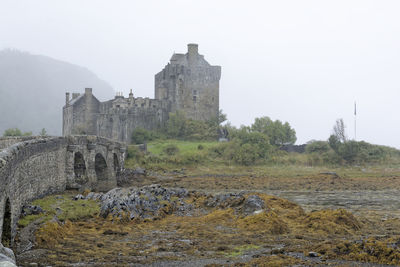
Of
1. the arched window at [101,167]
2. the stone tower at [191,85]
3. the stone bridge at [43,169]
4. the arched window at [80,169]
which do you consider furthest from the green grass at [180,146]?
the arched window at [80,169]

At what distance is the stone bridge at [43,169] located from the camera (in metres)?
13.1

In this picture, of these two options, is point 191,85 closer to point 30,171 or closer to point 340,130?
point 340,130

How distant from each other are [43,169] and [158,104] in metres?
52.5

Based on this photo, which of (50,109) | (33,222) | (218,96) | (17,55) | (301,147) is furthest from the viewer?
(17,55)

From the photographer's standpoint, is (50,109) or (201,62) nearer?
(201,62)

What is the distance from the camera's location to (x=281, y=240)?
16.5 meters

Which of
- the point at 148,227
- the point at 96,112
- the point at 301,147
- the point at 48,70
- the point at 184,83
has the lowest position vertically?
the point at 148,227

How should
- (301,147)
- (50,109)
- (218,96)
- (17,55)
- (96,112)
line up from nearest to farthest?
(301,147), (96,112), (218,96), (50,109), (17,55)

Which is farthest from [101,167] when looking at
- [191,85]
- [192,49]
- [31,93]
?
[31,93]

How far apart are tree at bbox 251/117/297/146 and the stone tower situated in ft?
33.4

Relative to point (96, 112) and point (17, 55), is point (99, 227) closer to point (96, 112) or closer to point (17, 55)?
point (96, 112)

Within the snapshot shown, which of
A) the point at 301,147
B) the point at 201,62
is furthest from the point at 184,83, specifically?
the point at 301,147

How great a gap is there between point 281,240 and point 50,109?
146 metres

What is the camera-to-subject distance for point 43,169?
21.0 m
